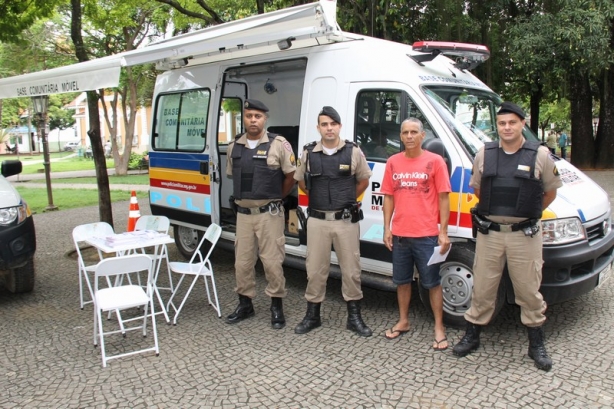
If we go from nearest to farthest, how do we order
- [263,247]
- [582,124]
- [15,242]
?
[263,247]
[15,242]
[582,124]

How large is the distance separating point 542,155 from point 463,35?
823 cm

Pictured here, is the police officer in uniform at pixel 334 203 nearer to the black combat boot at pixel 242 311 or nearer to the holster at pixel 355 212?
the holster at pixel 355 212

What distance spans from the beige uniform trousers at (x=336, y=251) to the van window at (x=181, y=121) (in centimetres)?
242

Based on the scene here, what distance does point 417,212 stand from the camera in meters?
3.98

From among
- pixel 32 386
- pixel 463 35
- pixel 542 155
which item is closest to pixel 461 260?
pixel 542 155

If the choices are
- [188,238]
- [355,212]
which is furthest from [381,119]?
[188,238]

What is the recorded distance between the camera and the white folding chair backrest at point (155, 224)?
206 inches

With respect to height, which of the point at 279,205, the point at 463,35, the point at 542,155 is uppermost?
the point at 463,35

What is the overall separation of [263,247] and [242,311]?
2.17ft

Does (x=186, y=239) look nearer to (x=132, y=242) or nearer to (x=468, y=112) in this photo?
(x=132, y=242)

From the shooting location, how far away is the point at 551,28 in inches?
432

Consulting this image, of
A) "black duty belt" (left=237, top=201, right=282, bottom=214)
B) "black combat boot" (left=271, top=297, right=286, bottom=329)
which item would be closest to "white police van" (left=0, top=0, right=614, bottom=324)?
"black duty belt" (left=237, top=201, right=282, bottom=214)

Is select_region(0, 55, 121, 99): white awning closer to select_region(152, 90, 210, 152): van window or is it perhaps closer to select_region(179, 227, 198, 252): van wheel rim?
select_region(152, 90, 210, 152): van window

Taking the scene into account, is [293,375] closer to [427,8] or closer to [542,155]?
[542,155]
